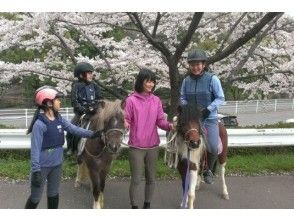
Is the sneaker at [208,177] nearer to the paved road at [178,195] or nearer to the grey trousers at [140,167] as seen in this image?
the paved road at [178,195]

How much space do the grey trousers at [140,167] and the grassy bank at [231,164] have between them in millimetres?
1636

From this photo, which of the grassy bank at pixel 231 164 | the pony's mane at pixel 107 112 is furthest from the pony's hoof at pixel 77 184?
the pony's mane at pixel 107 112

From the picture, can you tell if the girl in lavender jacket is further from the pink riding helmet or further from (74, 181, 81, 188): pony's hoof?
(74, 181, 81, 188): pony's hoof

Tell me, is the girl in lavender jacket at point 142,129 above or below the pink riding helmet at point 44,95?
below

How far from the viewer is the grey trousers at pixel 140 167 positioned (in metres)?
4.81

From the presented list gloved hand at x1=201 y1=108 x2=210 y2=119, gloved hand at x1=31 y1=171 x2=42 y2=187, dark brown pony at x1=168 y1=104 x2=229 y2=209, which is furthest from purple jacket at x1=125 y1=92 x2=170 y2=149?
gloved hand at x1=31 y1=171 x2=42 y2=187

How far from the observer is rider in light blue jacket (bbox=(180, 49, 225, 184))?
5062 mm

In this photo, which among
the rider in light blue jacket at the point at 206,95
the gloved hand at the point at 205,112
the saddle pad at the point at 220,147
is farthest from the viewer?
the saddle pad at the point at 220,147

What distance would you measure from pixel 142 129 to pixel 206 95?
3.49ft

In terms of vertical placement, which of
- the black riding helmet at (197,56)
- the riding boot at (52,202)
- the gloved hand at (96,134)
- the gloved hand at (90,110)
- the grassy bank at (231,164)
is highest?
the black riding helmet at (197,56)

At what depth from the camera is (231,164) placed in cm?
712

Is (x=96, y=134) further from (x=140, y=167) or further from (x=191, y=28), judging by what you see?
(x=191, y=28)

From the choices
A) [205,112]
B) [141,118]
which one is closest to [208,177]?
[205,112]

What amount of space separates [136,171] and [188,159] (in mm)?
818
